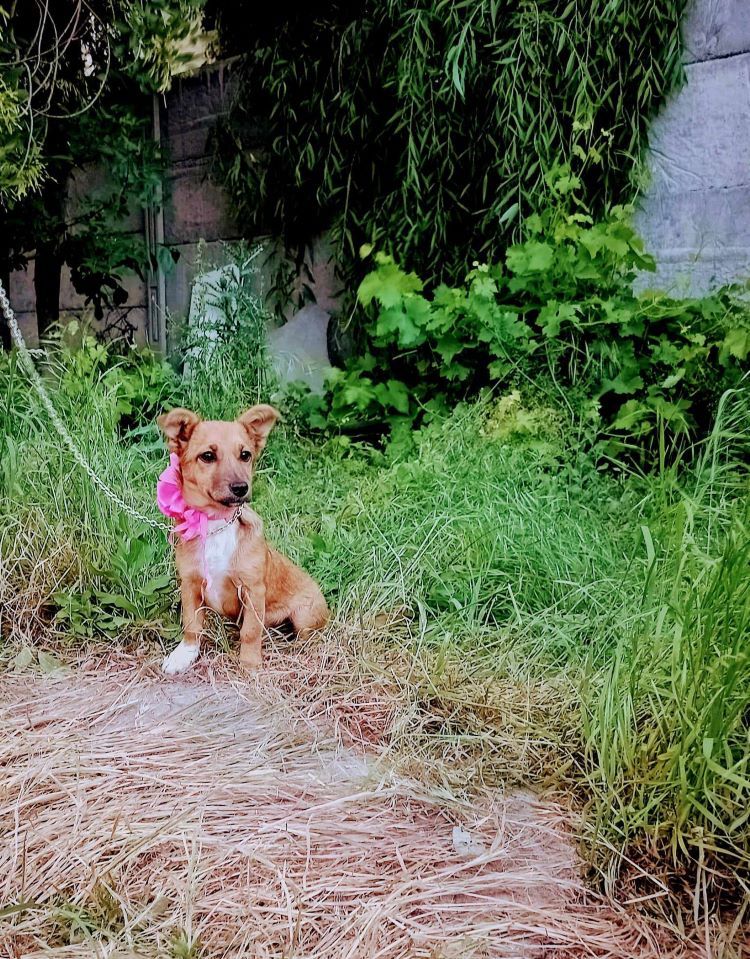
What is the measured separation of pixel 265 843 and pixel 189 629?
2.86ft

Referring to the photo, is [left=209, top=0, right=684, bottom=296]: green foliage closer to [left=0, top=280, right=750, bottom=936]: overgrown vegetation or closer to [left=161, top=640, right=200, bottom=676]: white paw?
[left=0, top=280, right=750, bottom=936]: overgrown vegetation

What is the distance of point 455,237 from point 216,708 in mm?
2964

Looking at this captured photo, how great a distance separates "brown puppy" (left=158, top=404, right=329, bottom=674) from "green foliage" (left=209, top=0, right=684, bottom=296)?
2.28m

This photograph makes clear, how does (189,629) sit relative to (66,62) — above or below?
below

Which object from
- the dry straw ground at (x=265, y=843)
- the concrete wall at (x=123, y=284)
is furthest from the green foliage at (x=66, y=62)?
the dry straw ground at (x=265, y=843)

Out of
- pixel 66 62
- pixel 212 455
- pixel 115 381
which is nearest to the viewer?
pixel 212 455

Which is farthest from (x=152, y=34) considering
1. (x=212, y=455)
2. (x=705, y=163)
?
(x=212, y=455)

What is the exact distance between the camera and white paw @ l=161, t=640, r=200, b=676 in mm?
2398

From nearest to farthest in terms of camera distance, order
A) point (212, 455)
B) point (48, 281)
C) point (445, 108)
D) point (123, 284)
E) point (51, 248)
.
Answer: point (212, 455), point (445, 108), point (51, 248), point (48, 281), point (123, 284)

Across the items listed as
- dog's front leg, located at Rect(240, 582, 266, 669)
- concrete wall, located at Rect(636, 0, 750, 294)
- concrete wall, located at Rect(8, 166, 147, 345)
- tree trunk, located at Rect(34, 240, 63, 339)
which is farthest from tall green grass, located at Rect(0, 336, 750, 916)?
concrete wall, located at Rect(8, 166, 147, 345)

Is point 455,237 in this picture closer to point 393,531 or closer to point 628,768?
point 393,531

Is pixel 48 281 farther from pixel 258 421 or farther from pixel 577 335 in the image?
pixel 258 421

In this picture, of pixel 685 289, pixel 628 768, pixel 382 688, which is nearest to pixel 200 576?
pixel 382 688

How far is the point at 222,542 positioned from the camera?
2.37 m
